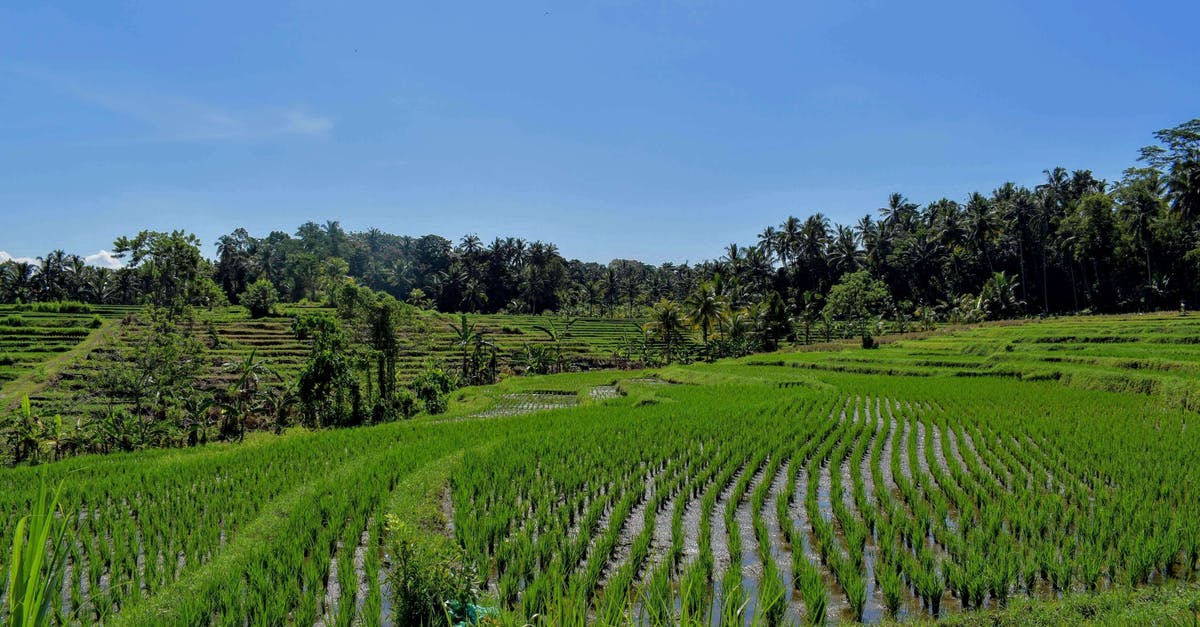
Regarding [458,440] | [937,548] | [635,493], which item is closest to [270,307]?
[458,440]

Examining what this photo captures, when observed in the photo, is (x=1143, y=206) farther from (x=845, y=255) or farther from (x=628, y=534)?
(x=628, y=534)

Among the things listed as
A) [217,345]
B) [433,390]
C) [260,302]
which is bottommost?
[433,390]

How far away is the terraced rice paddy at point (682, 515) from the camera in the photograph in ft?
17.4

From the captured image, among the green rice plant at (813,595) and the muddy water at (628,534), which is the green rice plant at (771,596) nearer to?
the green rice plant at (813,595)

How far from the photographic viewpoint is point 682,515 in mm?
7816

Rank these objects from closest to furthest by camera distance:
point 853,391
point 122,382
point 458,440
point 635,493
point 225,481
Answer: point 635,493 → point 225,481 → point 458,440 → point 122,382 → point 853,391

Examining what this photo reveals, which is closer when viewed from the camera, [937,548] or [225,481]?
[937,548]

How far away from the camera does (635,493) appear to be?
8617mm

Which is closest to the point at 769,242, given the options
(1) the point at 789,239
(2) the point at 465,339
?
(1) the point at 789,239

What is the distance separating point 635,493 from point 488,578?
9.90 ft

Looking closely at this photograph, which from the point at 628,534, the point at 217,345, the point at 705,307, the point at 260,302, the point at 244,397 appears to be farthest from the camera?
the point at 260,302

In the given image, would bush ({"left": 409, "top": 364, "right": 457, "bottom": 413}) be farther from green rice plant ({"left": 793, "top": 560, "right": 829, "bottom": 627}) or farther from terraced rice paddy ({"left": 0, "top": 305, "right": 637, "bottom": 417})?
green rice plant ({"left": 793, "top": 560, "right": 829, "bottom": 627})

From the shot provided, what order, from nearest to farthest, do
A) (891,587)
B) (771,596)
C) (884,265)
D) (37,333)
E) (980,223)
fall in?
(771,596), (891,587), (37,333), (980,223), (884,265)

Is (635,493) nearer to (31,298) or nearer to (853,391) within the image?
(853,391)
